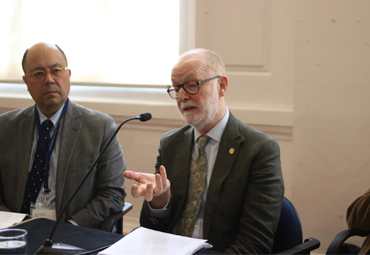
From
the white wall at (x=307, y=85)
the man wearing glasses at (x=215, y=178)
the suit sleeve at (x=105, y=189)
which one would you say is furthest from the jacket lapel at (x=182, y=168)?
the white wall at (x=307, y=85)

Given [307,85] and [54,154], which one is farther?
[307,85]

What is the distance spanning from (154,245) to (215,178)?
1.99 ft

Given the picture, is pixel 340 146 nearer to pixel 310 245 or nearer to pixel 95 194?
pixel 310 245

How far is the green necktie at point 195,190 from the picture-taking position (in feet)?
7.58

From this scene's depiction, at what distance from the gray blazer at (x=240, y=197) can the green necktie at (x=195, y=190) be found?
3 centimetres

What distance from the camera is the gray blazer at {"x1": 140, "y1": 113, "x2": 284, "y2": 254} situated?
2180mm

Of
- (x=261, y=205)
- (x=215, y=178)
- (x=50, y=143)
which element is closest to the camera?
(x=261, y=205)

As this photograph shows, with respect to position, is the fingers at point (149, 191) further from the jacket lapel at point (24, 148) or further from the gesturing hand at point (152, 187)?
the jacket lapel at point (24, 148)

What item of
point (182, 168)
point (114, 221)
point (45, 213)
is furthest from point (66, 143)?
point (182, 168)

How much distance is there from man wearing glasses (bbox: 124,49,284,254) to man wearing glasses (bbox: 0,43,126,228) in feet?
1.38

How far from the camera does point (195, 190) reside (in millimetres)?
2354

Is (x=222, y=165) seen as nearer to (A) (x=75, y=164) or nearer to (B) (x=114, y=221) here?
(B) (x=114, y=221)

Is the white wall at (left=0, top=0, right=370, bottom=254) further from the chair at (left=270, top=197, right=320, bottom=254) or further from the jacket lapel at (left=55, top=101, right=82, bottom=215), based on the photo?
the jacket lapel at (left=55, top=101, right=82, bottom=215)

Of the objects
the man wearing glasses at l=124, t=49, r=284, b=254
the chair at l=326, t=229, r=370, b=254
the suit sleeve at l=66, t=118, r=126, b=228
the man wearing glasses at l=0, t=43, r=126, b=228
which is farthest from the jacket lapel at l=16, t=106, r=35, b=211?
the chair at l=326, t=229, r=370, b=254
